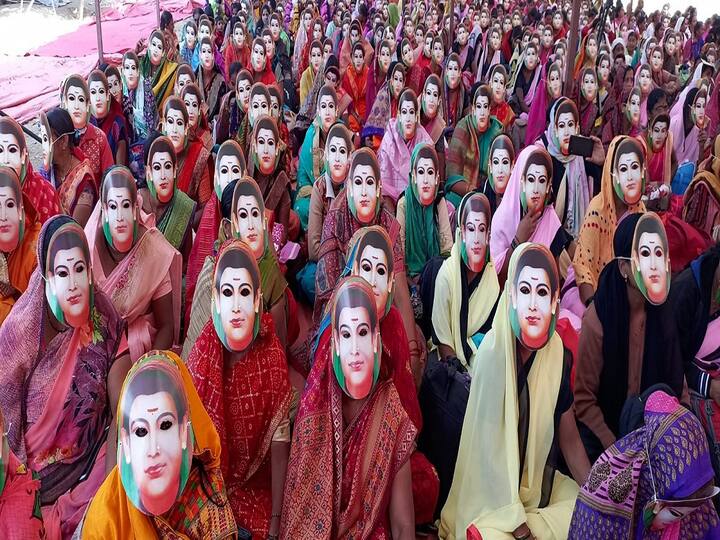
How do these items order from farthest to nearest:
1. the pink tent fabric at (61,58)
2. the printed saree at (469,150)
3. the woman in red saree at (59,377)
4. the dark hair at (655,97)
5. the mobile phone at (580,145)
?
the pink tent fabric at (61,58) < the dark hair at (655,97) < the printed saree at (469,150) < the mobile phone at (580,145) < the woman in red saree at (59,377)

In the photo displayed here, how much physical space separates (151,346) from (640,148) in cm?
247

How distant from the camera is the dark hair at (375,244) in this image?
2.61 meters

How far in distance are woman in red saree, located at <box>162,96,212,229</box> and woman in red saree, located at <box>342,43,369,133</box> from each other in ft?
9.73

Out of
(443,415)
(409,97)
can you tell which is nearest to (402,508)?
(443,415)

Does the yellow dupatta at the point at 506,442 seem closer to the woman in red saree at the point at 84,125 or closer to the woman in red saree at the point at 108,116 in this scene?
the woman in red saree at the point at 84,125

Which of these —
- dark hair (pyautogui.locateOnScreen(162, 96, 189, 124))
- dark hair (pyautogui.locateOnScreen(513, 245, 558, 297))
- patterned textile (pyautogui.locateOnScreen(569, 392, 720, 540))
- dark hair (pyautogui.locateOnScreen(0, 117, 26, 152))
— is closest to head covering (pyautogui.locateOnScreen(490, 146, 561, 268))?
dark hair (pyautogui.locateOnScreen(513, 245, 558, 297))

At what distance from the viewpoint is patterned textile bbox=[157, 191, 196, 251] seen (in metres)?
3.78

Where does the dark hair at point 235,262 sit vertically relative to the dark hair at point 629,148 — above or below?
below

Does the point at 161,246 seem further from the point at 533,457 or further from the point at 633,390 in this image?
the point at 633,390

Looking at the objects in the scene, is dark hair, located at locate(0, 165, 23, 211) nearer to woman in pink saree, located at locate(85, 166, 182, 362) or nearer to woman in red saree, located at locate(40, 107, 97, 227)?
woman in pink saree, located at locate(85, 166, 182, 362)

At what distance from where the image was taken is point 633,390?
2604 millimetres

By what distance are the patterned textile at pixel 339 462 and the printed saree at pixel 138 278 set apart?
959 mm

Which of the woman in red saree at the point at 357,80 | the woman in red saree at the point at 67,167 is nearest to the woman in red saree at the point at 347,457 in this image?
the woman in red saree at the point at 67,167

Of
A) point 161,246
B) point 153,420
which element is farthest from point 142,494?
point 161,246
